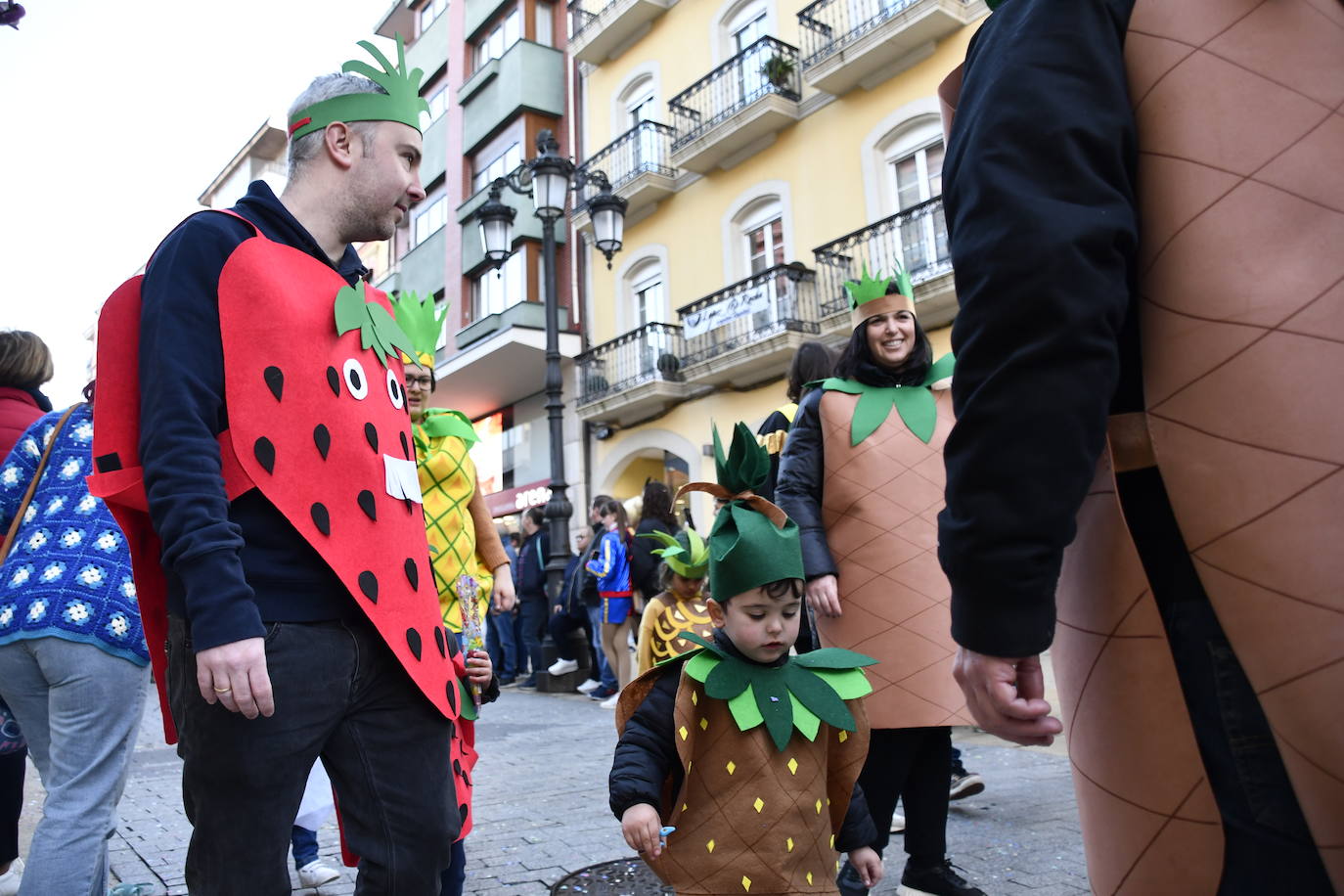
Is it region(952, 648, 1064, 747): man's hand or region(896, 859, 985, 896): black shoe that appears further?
region(896, 859, 985, 896): black shoe

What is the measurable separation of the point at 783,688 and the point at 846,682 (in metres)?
0.18

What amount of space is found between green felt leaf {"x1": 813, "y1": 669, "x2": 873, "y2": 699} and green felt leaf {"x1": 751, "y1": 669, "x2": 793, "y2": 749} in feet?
0.40

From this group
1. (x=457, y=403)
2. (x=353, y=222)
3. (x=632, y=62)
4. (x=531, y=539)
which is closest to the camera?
(x=353, y=222)

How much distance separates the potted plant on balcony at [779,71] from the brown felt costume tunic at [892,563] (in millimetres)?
12632

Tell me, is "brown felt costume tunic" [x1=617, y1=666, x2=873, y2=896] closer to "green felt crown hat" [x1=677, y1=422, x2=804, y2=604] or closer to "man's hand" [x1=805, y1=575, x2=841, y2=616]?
"green felt crown hat" [x1=677, y1=422, x2=804, y2=604]

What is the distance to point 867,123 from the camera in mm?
13852

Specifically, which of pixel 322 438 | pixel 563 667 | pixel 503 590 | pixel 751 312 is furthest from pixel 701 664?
pixel 751 312

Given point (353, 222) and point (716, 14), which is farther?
point (716, 14)

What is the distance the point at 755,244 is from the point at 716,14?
4.12 m

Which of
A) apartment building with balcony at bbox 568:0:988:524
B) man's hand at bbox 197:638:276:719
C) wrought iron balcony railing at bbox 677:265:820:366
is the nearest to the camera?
man's hand at bbox 197:638:276:719

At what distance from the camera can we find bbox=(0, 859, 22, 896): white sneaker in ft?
11.0

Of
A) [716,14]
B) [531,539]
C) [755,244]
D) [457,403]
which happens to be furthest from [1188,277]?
[457,403]

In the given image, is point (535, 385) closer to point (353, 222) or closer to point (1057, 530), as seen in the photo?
point (353, 222)

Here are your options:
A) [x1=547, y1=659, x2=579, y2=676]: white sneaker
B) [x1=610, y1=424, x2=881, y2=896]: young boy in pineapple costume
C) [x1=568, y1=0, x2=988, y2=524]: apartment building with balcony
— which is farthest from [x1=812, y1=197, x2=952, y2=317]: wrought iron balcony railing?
[x1=610, y1=424, x2=881, y2=896]: young boy in pineapple costume
